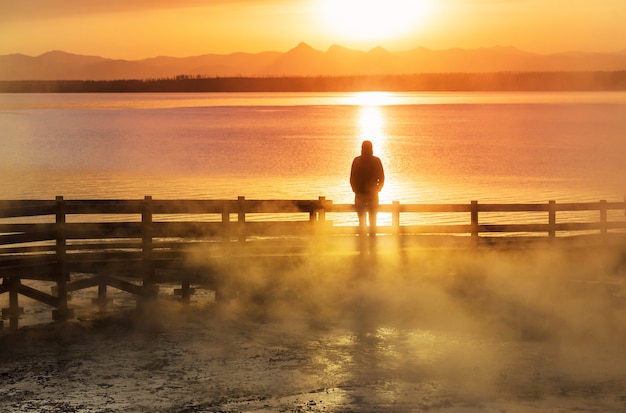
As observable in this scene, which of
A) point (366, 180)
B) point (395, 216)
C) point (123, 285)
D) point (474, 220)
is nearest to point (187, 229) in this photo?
point (123, 285)

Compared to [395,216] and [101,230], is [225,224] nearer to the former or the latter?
[101,230]

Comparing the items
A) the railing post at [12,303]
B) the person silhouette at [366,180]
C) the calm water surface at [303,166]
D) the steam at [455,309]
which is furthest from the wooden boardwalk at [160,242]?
the calm water surface at [303,166]

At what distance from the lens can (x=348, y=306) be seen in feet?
52.0

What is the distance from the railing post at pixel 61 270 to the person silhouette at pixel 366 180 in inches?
211

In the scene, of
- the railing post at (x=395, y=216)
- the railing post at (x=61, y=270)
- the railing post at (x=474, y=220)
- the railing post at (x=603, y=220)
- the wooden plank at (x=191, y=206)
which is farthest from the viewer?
the railing post at (x=603, y=220)

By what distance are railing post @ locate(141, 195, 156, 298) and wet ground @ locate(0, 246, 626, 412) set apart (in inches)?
12.1

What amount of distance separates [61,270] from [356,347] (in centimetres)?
528

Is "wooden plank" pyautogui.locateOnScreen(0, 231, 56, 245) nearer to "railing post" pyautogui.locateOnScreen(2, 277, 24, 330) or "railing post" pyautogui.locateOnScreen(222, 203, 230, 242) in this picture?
"railing post" pyautogui.locateOnScreen(2, 277, 24, 330)

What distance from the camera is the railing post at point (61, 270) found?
15477 millimetres

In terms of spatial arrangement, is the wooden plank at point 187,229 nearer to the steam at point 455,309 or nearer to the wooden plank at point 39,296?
the steam at point 455,309

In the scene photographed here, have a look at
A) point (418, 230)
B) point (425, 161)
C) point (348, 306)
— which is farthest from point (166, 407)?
point (425, 161)

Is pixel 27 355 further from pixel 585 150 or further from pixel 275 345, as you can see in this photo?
pixel 585 150

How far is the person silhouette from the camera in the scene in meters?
18.7

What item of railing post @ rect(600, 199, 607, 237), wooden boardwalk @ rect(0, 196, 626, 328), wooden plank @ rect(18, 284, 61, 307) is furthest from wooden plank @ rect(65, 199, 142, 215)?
railing post @ rect(600, 199, 607, 237)
